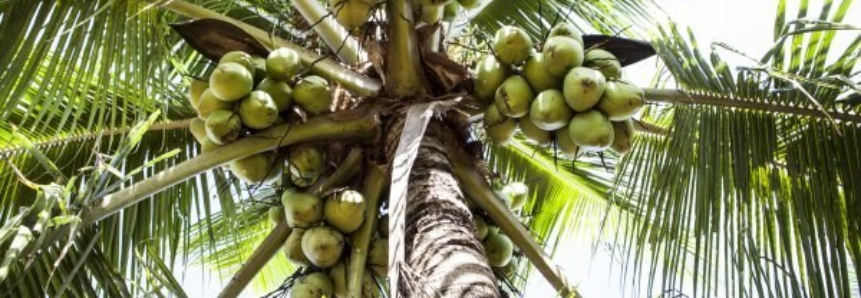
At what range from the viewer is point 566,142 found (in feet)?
9.34

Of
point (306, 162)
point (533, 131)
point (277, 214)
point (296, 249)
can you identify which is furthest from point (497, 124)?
point (277, 214)

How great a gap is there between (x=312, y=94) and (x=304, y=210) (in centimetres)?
33

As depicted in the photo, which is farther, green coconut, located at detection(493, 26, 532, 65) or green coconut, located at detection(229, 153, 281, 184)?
green coconut, located at detection(229, 153, 281, 184)

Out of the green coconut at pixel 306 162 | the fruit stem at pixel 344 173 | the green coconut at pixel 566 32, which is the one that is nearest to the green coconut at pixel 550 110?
the green coconut at pixel 566 32

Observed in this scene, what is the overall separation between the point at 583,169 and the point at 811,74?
173cm

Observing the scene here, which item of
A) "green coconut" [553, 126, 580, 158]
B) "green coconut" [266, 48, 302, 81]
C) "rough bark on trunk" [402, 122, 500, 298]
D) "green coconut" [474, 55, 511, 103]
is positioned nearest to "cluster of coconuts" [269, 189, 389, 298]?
"rough bark on trunk" [402, 122, 500, 298]

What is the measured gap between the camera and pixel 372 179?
9.59 ft

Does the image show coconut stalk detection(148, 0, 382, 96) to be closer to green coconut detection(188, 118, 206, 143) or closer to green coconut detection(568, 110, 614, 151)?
green coconut detection(188, 118, 206, 143)

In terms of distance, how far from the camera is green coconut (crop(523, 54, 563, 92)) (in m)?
2.78

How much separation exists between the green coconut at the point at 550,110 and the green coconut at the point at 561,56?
60mm

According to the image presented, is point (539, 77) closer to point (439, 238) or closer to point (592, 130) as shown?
point (592, 130)

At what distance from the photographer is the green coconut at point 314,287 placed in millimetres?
2792

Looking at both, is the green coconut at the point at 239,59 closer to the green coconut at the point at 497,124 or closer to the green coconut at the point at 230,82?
the green coconut at the point at 230,82

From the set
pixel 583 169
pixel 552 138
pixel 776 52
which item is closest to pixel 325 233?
pixel 552 138
